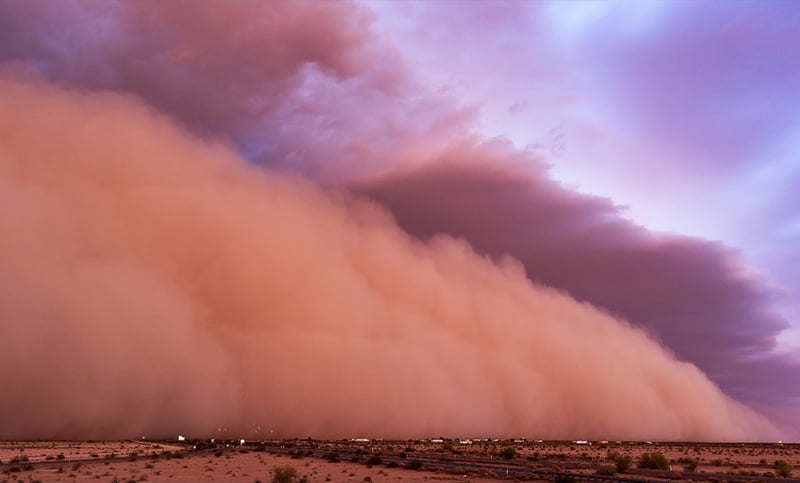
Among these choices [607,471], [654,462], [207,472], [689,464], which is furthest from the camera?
[689,464]

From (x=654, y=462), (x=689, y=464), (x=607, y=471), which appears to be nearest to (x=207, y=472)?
(x=607, y=471)

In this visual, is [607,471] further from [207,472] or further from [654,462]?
[207,472]

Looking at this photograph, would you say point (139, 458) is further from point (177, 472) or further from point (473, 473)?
point (473, 473)

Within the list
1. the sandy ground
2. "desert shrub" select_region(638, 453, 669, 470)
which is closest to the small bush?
"desert shrub" select_region(638, 453, 669, 470)

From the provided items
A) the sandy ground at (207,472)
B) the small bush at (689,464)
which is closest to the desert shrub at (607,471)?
the sandy ground at (207,472)

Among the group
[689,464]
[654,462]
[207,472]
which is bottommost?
[207,472]

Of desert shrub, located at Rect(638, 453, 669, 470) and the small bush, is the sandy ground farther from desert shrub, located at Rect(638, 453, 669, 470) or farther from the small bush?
the small bush

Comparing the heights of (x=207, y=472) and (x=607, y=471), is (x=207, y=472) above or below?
below

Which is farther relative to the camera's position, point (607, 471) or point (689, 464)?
point (689, 464)

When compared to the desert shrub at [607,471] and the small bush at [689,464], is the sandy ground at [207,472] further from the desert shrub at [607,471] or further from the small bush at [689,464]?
the small bush at [689,464]

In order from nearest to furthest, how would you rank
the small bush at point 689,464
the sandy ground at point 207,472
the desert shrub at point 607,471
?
the sandy ground at point 207,472 < the desert shrub at point 607,471 < the small bush at point 689,464

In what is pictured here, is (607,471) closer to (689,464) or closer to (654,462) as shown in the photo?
(654,462)

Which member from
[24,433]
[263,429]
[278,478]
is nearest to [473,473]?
[278,478]

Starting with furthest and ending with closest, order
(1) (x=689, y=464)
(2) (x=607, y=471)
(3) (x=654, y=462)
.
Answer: (1) (x=689, y=464) → (3) (x=654, y=462) → (2) (x=607, y=471)
